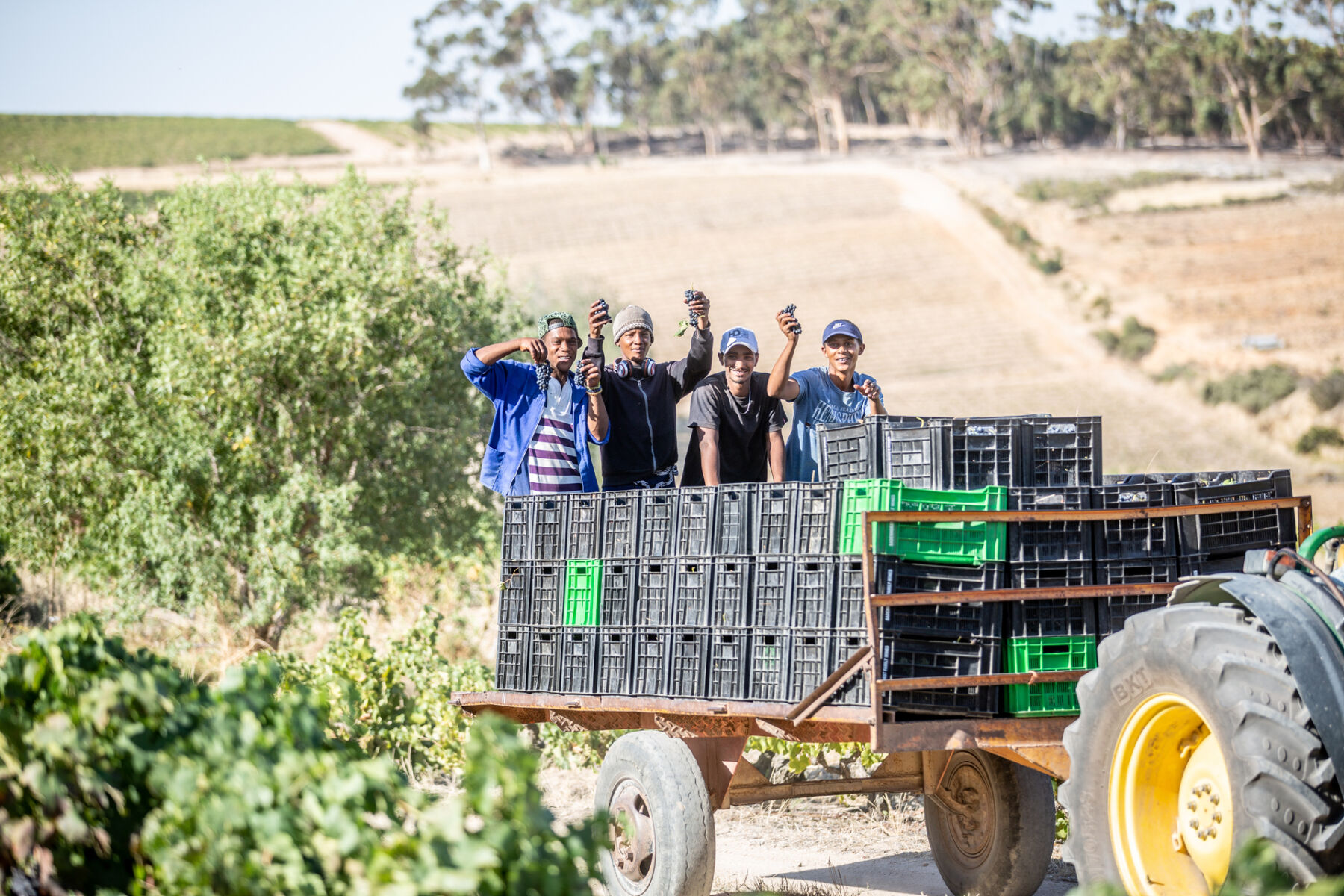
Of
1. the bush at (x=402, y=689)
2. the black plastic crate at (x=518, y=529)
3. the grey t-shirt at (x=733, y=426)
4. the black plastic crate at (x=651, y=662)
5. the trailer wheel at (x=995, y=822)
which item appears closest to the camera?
the black plastic crate at (x=651, y=662)

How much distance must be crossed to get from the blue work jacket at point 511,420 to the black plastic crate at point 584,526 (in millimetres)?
829

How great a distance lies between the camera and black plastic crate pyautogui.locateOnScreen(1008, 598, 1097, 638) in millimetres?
4773

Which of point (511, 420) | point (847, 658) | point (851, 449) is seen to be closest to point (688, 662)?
point (847, 658)

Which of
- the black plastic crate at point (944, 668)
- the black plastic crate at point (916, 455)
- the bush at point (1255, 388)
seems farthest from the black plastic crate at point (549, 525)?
the bush at point (1255, 388)

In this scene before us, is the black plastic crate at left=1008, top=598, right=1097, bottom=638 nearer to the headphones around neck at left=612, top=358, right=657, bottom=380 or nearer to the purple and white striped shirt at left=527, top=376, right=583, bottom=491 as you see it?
the purple and white striped shirt at left=527, top=376, right=583, bottom=491

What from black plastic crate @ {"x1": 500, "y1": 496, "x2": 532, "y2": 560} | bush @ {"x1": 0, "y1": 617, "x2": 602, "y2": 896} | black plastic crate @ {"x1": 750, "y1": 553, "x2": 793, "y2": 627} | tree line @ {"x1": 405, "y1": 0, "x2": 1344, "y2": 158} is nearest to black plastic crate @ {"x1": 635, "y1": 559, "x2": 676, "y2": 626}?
black plastic crate @ {"x1": 750, "y1": 553, "x2": 793, "y2": 627}

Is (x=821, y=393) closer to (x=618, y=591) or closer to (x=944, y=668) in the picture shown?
(x=618, y=591)

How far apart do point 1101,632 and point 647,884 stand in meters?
2.32

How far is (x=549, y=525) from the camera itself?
611 centimetres

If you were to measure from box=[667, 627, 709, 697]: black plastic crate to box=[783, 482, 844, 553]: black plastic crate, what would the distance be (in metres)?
0.60

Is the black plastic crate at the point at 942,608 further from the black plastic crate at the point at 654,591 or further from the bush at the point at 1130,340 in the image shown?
the bush at the point at 1130,340

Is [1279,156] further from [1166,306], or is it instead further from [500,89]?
[500,89]

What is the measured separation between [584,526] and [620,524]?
0.23 m

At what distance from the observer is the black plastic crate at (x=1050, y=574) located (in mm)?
4770
